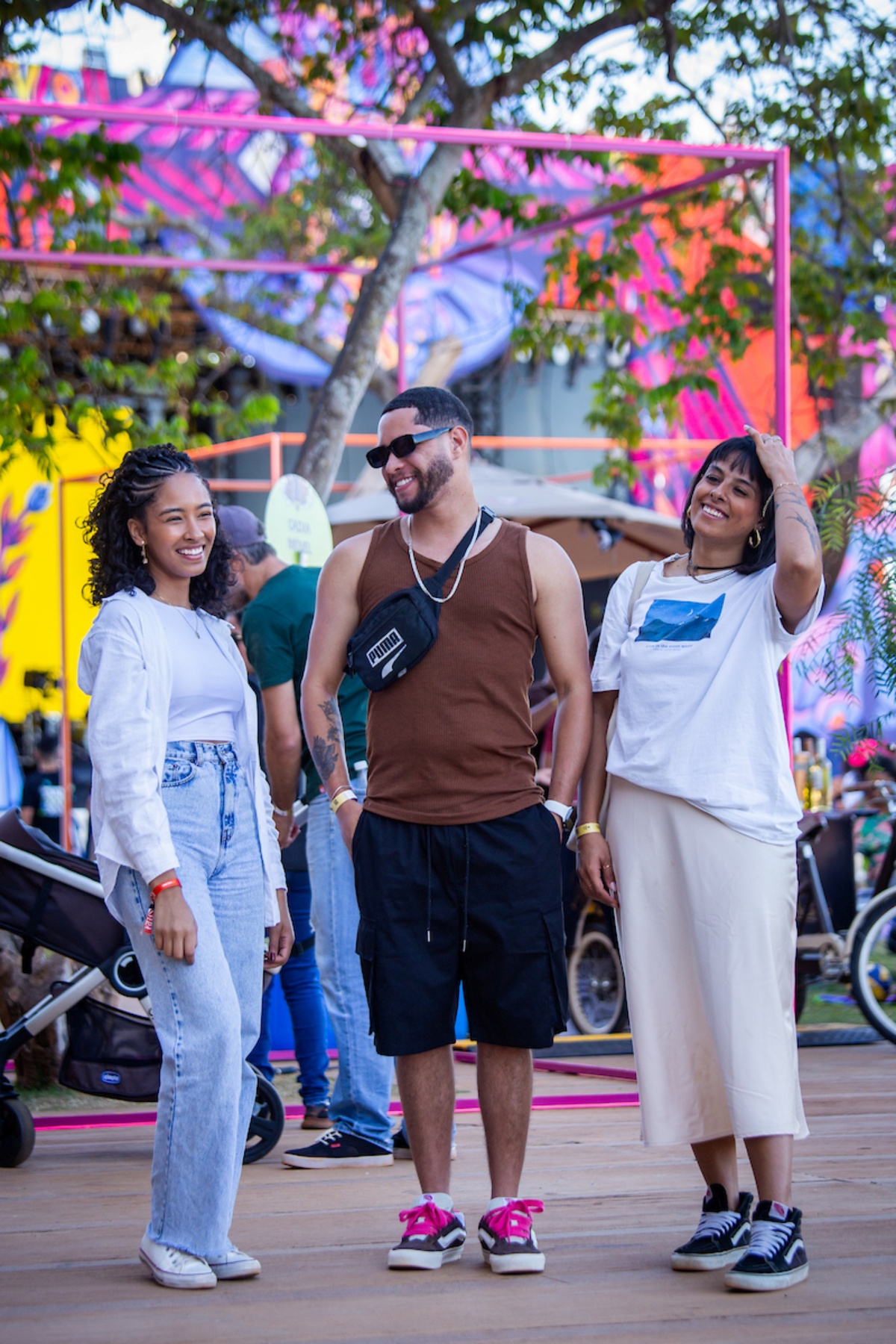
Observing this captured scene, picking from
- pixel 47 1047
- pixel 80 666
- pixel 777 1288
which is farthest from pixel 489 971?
pixel 47 1047

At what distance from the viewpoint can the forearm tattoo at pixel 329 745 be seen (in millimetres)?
3516

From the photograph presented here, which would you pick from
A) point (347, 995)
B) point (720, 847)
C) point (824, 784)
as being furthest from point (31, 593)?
point (720, 847)

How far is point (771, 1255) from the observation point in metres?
3.00

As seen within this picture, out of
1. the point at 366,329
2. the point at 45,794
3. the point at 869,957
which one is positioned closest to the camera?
the point at 869,957

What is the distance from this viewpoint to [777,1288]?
298 centimetres

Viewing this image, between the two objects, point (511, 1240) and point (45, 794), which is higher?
point (45, 794)

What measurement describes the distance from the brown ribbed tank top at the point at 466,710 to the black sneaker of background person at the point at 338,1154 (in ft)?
5.15

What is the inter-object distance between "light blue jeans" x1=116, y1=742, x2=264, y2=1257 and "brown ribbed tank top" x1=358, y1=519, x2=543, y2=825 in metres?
0.35

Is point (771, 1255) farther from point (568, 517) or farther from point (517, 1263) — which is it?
point (568, 517)

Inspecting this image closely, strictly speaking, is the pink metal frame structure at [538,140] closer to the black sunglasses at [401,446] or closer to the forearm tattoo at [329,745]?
the black sunglasses at [401,446]

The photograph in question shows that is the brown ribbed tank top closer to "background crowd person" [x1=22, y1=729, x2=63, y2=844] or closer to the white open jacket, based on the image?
the white open jacket

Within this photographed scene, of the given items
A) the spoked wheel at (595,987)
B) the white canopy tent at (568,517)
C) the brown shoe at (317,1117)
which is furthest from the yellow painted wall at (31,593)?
the brown shoe at (317,1117)

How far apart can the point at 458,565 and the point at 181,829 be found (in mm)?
788

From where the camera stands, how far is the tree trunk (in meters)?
7.38
